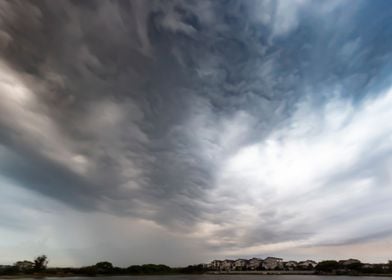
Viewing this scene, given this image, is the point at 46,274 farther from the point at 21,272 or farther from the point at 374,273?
the point at 374,273

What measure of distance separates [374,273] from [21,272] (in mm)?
205239

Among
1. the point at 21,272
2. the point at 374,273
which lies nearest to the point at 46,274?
the point at 21,272

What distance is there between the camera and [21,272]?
19675 cm

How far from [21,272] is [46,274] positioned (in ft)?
45.6

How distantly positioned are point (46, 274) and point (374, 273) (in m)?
192

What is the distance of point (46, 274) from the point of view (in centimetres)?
19900

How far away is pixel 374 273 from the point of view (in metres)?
196
